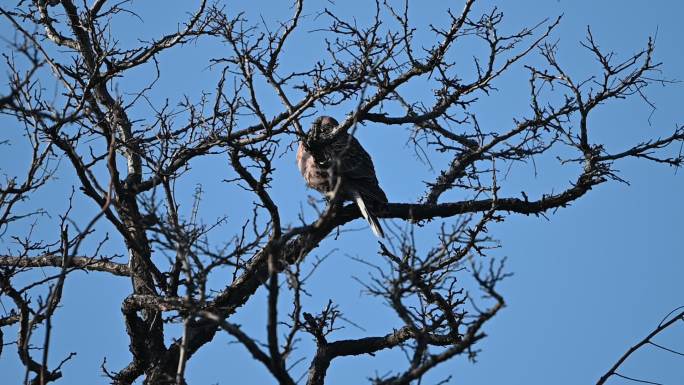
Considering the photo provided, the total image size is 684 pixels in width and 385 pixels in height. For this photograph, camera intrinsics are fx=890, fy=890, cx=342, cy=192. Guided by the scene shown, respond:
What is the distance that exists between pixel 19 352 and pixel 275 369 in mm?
3040

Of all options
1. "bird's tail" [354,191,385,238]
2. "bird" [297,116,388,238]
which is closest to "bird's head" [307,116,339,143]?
"bird" [297,116,388,238]

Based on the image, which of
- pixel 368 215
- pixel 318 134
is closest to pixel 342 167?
pixel 318 134

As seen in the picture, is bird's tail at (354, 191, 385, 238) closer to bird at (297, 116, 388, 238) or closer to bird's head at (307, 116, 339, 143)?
bird at (297, 116, 388, 238)

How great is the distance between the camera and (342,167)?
671 cm

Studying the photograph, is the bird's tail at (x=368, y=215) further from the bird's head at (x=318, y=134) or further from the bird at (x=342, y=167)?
the bird's head at (x=318, y=134)

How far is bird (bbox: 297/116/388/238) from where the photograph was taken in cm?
666

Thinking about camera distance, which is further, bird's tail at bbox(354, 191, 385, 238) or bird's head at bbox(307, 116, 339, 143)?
bird's tail at bbox(354, 191, 385, 238)

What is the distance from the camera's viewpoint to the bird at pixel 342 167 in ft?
21.9

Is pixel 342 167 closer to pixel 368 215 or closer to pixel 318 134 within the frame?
pixel 318 134

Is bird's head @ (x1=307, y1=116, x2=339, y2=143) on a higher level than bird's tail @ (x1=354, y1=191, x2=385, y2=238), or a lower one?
higher

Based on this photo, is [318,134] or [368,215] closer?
[318,134]

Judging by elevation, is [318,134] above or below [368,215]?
above

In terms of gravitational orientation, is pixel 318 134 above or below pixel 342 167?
above

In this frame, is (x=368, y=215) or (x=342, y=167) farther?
(x=368, y=215)
